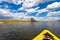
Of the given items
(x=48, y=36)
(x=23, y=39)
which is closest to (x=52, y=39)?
(x=48, y=36)

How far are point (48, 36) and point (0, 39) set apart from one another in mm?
43063

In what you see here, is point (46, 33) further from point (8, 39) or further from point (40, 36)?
point (8, 39)

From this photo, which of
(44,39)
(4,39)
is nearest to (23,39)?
(4,39)

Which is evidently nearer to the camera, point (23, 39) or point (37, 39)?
point (37, 39)

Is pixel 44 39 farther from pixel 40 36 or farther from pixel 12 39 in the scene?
pixel 12 39

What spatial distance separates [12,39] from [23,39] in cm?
341

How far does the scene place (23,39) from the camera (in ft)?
166

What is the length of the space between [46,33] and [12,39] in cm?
4227

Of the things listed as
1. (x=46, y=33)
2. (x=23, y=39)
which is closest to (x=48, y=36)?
(x=46, y=33)

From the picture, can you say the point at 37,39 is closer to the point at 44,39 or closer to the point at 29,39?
the point at 44,39

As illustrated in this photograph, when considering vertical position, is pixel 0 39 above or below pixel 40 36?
above

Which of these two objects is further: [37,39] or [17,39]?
[17,39]

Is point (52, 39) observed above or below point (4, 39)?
below

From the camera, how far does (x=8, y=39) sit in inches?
2045
